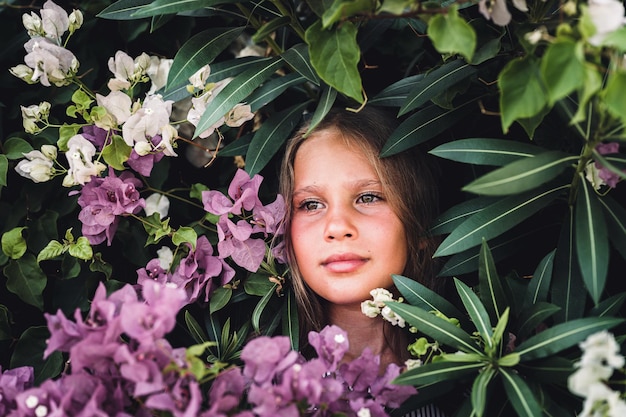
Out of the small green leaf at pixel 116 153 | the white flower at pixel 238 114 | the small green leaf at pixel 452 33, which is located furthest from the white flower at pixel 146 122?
the small green leaf at pixel 452 33

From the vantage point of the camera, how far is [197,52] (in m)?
1.56

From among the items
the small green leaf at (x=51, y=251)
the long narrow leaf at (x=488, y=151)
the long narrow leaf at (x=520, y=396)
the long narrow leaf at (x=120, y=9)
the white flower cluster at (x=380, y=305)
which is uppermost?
the long narrow leaf at (x=120, y=9)

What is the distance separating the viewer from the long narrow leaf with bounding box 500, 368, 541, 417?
1167 millimetres

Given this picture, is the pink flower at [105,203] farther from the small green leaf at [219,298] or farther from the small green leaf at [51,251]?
the small green leaf at [219,298]

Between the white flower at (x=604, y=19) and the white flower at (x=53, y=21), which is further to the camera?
the white flower at (x=53, y=21)

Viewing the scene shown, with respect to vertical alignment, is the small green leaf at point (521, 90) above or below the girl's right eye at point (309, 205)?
above

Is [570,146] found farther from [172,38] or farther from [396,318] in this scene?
[172,38]

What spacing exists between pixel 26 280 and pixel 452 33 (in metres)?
1.14

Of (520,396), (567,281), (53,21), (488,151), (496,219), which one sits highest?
(53,21)

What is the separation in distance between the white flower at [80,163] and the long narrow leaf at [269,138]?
340 mm

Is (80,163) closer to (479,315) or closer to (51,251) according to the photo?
(51,251)

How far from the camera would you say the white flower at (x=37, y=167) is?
1.54m

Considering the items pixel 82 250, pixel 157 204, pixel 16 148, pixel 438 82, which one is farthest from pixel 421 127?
pixel 16 148

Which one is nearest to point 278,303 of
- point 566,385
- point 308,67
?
point 308,67
